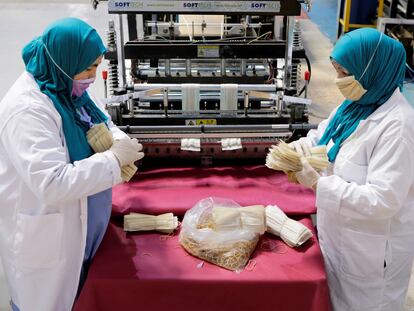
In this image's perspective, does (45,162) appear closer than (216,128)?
Yes

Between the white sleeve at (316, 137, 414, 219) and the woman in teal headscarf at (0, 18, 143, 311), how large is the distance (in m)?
0.73

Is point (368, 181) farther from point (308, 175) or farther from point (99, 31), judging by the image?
point (99, 31)

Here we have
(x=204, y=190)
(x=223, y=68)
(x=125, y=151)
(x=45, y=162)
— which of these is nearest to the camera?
(x=45, y=162)

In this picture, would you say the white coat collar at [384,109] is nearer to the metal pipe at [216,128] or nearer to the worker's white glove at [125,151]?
the metal pipe at [216,128]

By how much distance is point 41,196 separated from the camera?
159 centimetres

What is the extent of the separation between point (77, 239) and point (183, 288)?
403mm

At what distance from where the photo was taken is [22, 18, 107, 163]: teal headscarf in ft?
5.38

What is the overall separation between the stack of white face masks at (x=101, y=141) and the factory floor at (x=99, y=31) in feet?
10.3

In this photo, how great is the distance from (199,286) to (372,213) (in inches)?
24.6

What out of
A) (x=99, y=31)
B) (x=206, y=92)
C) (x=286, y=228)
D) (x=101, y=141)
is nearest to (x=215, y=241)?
(x=286, y=228)

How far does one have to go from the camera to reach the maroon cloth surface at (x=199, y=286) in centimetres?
173

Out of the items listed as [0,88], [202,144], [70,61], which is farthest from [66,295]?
[0,88]

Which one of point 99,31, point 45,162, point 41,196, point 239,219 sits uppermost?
point 45,162

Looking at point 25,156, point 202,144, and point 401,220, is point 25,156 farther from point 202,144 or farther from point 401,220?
point 401,220
